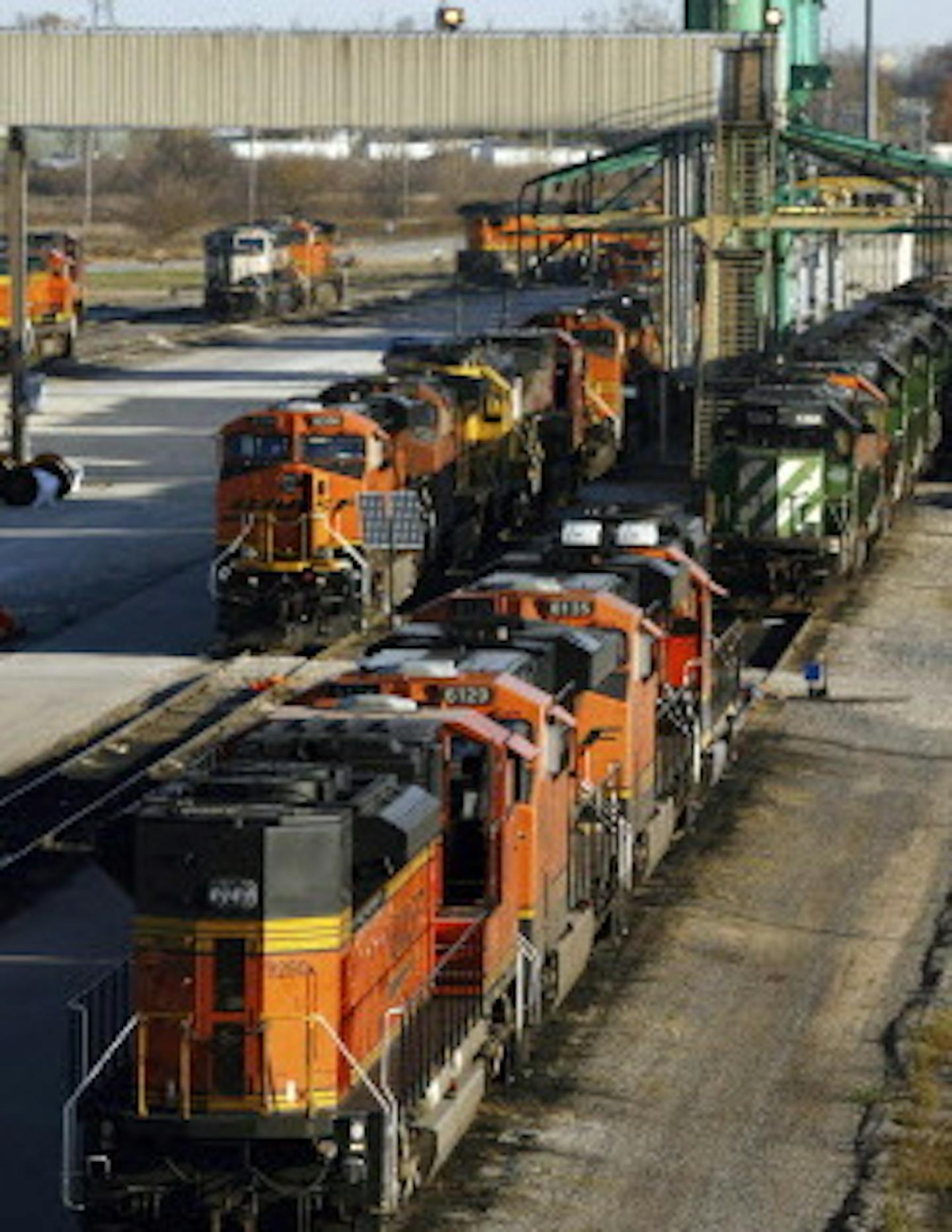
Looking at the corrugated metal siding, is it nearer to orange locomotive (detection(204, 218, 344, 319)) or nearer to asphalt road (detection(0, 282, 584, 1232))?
asphalt road (detection(0, 282, 584, 1232))

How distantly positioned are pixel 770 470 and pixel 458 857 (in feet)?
84.3

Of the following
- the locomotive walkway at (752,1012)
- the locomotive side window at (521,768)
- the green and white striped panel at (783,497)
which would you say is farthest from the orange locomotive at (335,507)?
the locomotive side window at (521,768)

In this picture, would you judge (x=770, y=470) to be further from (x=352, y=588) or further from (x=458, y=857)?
(x=458, y=857)

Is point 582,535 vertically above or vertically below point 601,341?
below

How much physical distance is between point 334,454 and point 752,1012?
19.0 metres

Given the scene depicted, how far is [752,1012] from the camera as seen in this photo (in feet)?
83.1

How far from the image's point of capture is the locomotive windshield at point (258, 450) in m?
42.8

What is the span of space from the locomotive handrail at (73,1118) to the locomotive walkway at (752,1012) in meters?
2.48

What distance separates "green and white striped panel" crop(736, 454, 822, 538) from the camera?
154 feet

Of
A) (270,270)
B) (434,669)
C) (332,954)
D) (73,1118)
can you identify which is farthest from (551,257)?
(73,1118)

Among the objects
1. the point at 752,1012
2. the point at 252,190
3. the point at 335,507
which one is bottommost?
the point at 752,1012

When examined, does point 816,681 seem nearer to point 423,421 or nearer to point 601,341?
point 423,421

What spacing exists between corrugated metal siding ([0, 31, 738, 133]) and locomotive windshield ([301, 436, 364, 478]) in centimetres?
2467

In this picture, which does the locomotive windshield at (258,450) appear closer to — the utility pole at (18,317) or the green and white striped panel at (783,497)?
the green and white striped panel at (783,497)
